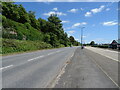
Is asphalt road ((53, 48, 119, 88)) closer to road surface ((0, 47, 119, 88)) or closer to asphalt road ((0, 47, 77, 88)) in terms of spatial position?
road surface ((0, 47, 119, 88))

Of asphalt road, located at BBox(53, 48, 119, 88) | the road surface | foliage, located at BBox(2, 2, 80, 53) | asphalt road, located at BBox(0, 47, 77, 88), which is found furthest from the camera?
foliage, located at BBox(2, 2, 80, 53)

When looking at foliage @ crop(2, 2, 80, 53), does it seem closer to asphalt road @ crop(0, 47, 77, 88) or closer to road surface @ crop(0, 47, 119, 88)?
asphalt road @ crop(0, 47, 77, 88)

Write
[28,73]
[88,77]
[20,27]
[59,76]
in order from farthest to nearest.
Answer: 1. [20,27]
2. [28,73]
3. [59,76]
4. [88,77]

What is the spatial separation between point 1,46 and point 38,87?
21.5 metres

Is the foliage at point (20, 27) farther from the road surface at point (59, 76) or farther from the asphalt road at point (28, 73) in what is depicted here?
the road surface at point (59, 76)

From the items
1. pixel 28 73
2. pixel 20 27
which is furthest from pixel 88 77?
pixel 20 27

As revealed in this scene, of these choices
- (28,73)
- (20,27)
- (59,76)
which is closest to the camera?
(59,76)

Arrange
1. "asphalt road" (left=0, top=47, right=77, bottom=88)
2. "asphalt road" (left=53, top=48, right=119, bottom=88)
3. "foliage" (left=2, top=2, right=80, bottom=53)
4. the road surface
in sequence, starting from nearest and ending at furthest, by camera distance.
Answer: "asphalt road" (left=53, top=48, right=119, bottom=88) → the road surface → "asphalt road" (left=0, top=47, right=77, bottom=88) → "foliage" (left=2, top=2, right=80, bottom=53)

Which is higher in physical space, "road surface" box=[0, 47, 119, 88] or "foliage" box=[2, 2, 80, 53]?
"foliage" box=[2, 2, 80, 53]

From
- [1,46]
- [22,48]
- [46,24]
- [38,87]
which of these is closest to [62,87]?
[38,87]

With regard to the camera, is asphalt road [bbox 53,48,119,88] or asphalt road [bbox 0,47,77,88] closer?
asphalt road [bbox 53,48,119,88]


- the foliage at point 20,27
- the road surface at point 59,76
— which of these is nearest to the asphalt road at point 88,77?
the road surface at point 59,76

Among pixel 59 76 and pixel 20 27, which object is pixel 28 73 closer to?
pixel 59 76

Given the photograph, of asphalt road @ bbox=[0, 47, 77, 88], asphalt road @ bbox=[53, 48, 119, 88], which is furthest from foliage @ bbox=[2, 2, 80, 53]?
asphalt road @ bbox=[53, 48, 119, 88]
